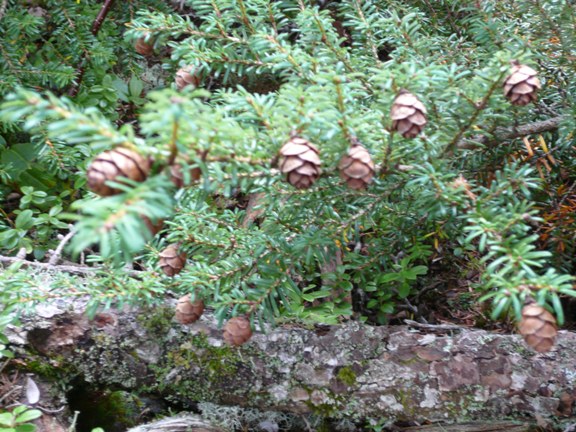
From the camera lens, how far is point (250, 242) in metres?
1.34

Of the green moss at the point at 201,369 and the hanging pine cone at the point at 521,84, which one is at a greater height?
the hanging pine cone at the point at 521,84

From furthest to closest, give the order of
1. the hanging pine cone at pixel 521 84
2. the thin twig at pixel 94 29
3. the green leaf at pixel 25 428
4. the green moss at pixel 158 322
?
1. the thin twig at pixel 94 29
2. the green moss at pixel 158 322
3. the green leaf at pixel 25 428
4. the hanging pine cone at pixel 521 84

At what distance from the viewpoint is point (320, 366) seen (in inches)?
60.6

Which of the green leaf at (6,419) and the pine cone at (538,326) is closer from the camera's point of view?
the pine cone at (538,326)

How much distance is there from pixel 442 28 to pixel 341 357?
3.43 ft

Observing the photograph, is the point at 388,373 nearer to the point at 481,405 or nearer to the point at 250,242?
the point at 481,405

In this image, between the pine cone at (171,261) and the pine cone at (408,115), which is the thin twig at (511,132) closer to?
the pine cone at (408,115)

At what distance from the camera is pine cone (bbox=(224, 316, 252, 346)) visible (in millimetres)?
1241

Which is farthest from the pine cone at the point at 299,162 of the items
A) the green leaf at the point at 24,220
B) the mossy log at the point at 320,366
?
the green leaf at the point at 24,220

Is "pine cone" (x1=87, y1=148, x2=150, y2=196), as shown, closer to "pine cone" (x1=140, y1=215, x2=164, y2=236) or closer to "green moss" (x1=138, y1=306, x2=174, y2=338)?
"pine cone" (x1=140, y1=215, x2=164, y2=236)

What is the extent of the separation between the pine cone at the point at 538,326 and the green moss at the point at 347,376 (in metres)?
0.67

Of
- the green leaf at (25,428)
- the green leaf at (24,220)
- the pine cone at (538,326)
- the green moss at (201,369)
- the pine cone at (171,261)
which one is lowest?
Result: the green leaf at (25,428)

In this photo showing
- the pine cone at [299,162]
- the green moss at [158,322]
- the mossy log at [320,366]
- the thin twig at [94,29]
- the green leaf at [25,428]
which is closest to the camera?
the pine cone at [299,162]

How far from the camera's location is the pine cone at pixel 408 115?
3.06 feet
